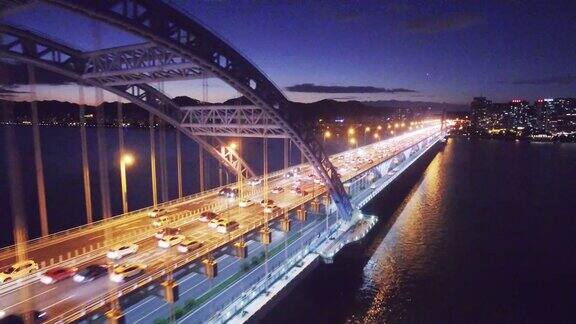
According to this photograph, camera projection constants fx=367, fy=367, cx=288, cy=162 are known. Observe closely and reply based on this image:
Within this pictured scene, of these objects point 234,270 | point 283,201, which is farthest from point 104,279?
point 283,201

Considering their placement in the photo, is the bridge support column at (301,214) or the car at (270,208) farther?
the bridge support column at (301,214)

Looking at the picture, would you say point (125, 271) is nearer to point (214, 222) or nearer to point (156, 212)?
point (214, 222)

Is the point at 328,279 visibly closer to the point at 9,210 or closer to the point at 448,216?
the point at 448,216

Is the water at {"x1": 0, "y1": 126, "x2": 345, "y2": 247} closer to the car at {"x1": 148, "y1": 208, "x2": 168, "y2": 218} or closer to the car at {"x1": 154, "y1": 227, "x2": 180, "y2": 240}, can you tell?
the car at {"x1": 148, "y1": 208, "x2": 168, "y2": 218}

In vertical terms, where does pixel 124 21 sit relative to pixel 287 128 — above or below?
above

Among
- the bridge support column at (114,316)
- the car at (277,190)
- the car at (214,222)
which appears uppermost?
the car at (214,222)

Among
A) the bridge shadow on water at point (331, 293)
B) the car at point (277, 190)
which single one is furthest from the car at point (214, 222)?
the car at point (277, 190)

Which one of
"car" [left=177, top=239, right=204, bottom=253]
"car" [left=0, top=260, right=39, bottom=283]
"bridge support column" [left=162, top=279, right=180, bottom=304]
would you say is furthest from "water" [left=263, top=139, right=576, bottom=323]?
"car" [left=0, top=260, right=39, bottom=283]

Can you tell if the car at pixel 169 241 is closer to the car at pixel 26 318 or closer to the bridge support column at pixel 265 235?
the bridge support column at pixel 265 235
